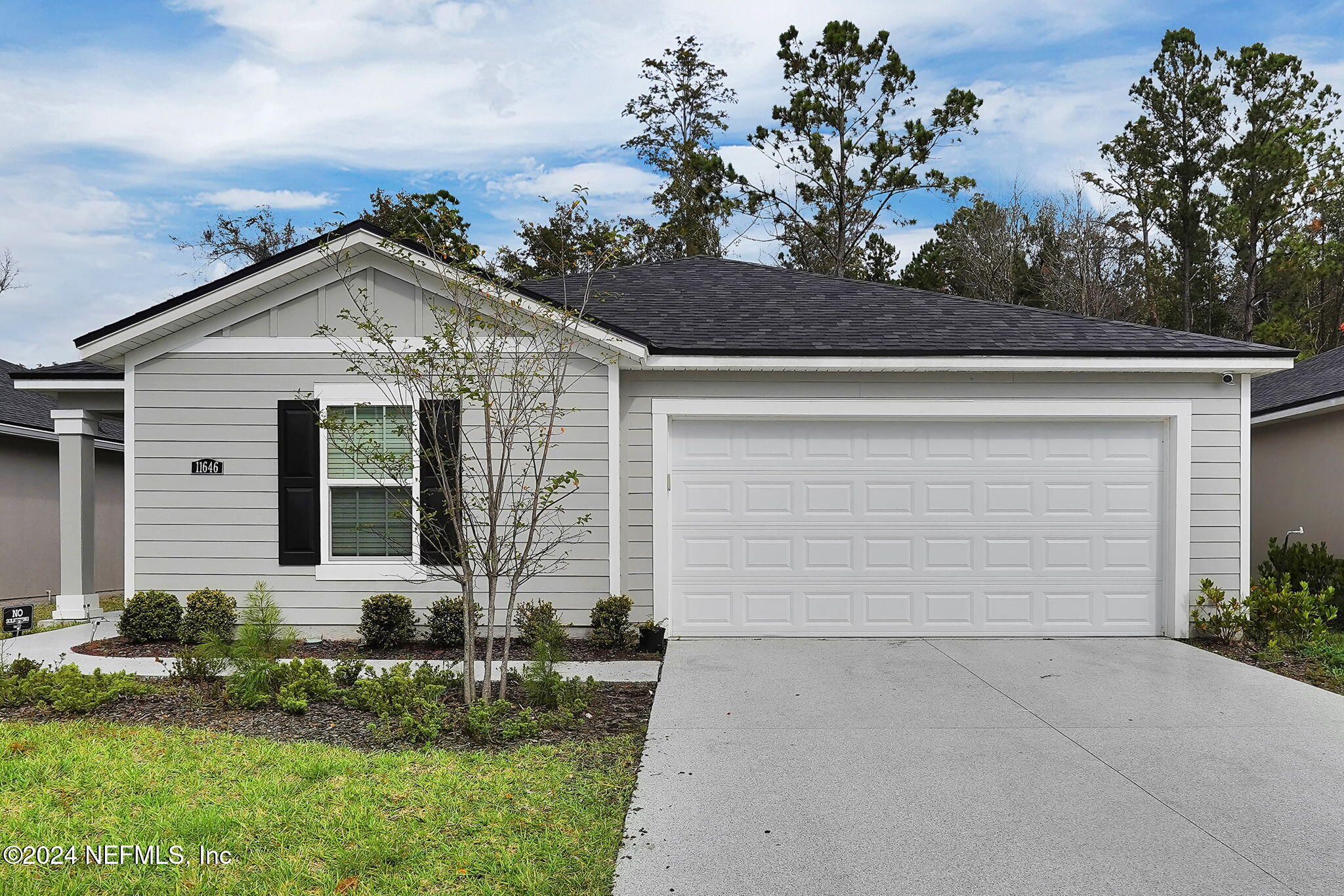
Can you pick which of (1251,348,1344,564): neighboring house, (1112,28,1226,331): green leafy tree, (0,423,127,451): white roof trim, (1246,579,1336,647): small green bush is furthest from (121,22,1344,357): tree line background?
(1246,579,1336,647): small green bush

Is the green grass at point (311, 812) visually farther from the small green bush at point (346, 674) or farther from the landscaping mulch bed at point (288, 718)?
the small green bush at point (346, 674)

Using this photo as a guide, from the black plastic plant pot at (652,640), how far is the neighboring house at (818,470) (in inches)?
12.6

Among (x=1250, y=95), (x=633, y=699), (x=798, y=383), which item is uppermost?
(x=1250, y=95)

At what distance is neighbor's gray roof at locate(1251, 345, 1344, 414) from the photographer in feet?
33.7

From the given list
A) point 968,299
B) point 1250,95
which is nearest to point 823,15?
point 1250,95

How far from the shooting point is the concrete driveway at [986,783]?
3355 millimetres

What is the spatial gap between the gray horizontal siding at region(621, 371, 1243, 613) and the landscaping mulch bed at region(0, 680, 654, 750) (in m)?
2.46

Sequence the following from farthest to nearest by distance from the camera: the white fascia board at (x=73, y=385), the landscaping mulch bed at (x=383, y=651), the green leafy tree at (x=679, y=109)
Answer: the green leafy tree at (x=679, y=109), the white fascia board at (x=73, y=385), the landscaping mulch bed at (x=383, y=651)

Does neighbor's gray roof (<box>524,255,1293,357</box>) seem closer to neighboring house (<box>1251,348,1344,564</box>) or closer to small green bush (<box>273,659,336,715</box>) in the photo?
neighboring house (<box>1251,348,1344,564</box>)

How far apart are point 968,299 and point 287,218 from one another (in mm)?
21570

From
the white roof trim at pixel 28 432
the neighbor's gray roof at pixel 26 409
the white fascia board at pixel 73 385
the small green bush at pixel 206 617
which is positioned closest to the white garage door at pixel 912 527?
the small green bush at pixel 206 617

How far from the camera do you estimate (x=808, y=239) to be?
2297 centimetres

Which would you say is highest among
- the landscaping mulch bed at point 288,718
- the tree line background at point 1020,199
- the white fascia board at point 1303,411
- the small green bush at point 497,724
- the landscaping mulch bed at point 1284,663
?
the tree line background at point 1020,199

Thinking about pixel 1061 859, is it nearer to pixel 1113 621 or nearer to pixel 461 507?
pixel 461 507
